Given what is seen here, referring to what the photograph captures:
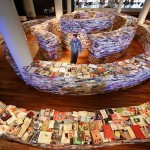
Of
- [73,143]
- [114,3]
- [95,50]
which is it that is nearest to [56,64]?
[95,50]

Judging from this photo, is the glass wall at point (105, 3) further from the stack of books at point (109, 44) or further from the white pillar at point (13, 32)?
the white pillar at point (13, 32)

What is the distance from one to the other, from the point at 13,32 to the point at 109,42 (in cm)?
335

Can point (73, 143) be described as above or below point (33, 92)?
above

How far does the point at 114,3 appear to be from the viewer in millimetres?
12062

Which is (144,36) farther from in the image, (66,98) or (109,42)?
(66,98)

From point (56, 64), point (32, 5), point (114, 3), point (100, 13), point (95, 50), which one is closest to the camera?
point (56, 64)

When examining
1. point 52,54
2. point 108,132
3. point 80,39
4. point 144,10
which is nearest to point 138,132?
point 108,132

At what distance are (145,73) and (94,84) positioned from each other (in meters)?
1.69

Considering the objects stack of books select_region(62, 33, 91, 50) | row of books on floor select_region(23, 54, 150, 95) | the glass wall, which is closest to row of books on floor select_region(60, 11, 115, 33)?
stack of books select_region(62, 33, 91, 50)

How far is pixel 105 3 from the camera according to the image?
39.7ft

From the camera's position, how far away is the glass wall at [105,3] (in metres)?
11.8

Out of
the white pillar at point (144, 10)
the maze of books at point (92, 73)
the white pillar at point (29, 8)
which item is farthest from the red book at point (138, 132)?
the white pillar at point (29, 8)

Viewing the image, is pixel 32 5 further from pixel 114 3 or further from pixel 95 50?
pixel 95 50

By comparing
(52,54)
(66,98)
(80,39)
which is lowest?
(66,98)
